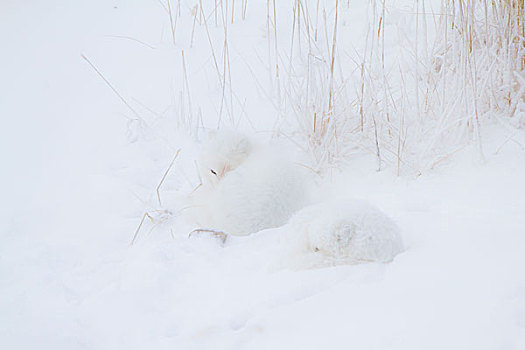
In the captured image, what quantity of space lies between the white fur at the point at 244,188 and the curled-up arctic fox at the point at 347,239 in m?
0.41

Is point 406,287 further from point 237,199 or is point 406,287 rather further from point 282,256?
point 237,199

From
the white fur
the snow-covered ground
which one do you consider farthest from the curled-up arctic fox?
the white fur

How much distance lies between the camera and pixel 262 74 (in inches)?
116

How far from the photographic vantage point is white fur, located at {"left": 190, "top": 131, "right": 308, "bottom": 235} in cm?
183

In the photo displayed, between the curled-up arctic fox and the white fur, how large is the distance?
1.34 ft

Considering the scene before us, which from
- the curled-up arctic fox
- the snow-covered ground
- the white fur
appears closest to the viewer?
the snow-covered ground

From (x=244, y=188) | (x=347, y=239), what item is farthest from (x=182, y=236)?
(x=347, y=239)

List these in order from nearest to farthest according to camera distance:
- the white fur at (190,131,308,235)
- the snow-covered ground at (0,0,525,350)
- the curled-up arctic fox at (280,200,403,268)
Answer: the snow-covered ground at (0,0,525,350) < the curled-up arctic fox at (280,200,403,268) < the white fur at (190,131,308,235)

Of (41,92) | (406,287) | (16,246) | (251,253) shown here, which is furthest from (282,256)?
(41,92)

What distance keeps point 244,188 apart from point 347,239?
672mm

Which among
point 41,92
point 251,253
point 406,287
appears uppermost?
point 41,92

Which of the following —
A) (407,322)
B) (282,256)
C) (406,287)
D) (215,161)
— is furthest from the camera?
(215,161)

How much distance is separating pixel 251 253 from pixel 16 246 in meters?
0.85

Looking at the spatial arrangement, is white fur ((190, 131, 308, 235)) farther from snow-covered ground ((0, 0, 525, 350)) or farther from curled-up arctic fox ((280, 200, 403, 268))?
curled-up arctic fox ((280, 200, 403, 268))
